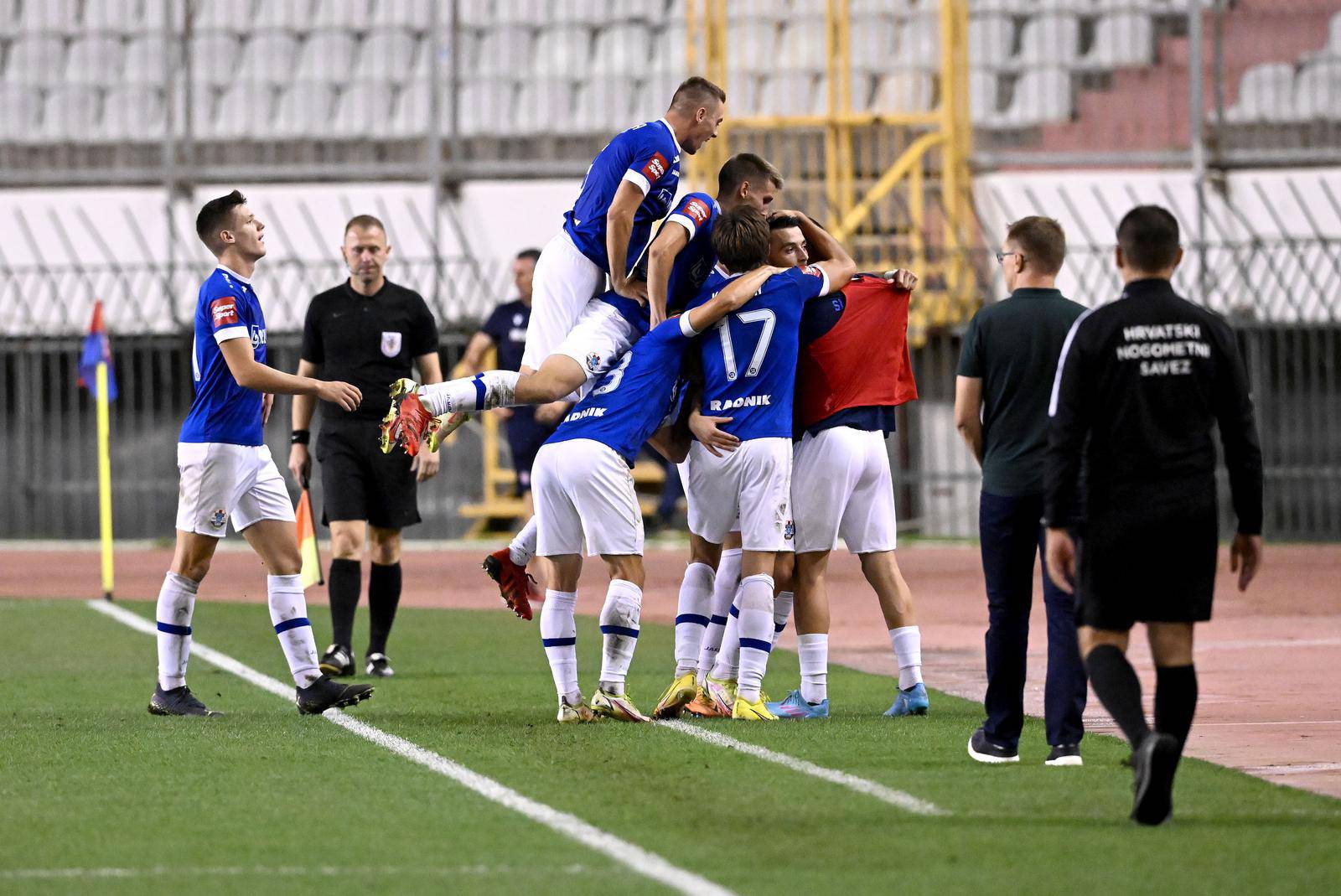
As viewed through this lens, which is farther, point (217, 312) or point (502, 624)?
point (502, 624)

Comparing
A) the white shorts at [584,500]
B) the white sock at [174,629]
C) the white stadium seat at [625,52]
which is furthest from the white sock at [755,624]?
the white stadium seat at [625,52]

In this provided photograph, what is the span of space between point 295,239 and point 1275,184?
1219cm

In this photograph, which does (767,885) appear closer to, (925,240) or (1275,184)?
(925,240)

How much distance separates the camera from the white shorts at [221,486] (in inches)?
332

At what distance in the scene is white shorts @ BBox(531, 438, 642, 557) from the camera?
7.83 m

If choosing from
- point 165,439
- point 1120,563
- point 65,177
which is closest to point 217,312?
point 1120,563

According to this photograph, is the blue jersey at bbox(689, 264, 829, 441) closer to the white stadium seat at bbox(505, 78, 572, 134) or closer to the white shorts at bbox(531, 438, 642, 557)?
the white shorts at bbox(531, 438, 642, 557)

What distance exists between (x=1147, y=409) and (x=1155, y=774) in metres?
1.08

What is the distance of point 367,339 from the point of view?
34.2 ft

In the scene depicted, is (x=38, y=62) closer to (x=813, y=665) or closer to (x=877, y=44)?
(x=877, y=44)

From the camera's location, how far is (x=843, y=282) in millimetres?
8367

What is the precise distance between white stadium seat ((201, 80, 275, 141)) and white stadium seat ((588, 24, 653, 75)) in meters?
4.40

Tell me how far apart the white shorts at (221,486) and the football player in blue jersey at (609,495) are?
4.31ft

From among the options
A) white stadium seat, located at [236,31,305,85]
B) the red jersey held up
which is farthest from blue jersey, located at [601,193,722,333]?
white stadium seat, located at [236,31,305,85]
